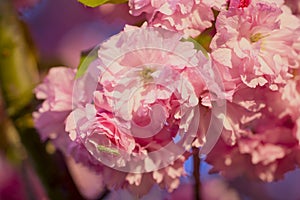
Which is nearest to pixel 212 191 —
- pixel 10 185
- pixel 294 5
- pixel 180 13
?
pixel 10 185

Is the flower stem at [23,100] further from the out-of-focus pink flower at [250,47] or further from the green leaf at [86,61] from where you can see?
the out-of-focus pink flower at [250,47]

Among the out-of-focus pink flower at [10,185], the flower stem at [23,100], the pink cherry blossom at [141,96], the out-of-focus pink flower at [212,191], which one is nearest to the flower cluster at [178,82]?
the pink cherry blossom at [141,96]

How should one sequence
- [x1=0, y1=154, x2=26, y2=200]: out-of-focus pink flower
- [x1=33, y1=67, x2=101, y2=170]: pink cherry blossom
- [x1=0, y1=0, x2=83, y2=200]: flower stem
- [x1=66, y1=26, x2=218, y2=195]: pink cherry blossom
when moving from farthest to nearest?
[x1=0, y1=154, x2=26, y2=200]: out-of-focus pink flower → [x1=0, y1=0, x2=83, y2=200]: flower stem → [x1=33, y1=67, x2=101, y2=170]: pink cherry blossom → [x1=66, y1=26, x2=218, y2=195]: pink cherry blossom

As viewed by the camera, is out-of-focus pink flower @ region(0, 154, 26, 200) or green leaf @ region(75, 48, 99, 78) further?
out-of-focus pink flower @ region(0, 154, 26, 200)

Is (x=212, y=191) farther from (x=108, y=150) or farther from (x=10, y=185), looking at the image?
(x=108, y=150)

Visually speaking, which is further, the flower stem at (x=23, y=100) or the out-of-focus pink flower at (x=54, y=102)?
the flower stem at (x=23, y=100)

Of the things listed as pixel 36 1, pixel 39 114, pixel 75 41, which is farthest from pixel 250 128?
pixel 75 41

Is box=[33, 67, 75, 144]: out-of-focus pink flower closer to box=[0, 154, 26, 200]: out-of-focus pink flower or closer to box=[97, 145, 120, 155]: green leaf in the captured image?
box=[97, 145, 120, 155]: green leaf

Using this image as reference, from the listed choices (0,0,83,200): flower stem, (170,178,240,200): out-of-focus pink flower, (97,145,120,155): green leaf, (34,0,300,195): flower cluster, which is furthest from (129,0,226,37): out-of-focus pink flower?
(170,178,240,200): out-of-focus pink flower

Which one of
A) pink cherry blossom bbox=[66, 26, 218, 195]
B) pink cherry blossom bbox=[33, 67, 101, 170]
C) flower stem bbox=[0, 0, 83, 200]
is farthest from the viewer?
flower stem bbox=[0, 0, 83, 200]
